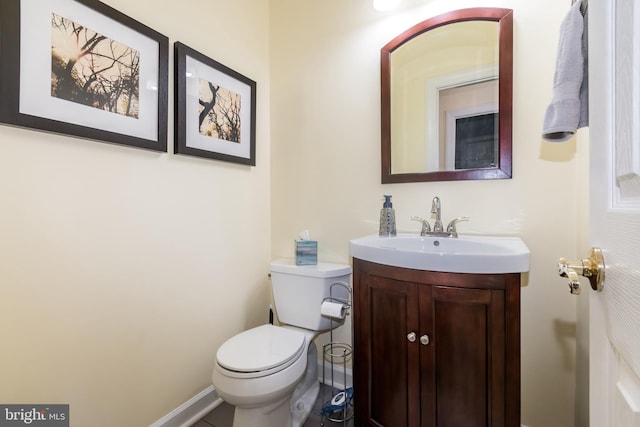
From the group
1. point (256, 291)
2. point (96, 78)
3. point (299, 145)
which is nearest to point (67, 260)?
point (96, 78)

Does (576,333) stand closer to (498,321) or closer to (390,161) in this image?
(498,321)

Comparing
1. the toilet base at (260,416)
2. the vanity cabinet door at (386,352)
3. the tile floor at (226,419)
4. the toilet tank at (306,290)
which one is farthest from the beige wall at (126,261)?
the vanity cabinet door at (386,352)

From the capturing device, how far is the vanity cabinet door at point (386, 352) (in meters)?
1.05

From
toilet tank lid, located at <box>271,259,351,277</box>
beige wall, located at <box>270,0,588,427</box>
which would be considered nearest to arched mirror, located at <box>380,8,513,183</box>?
beige wall, located at <box>270,0,588,427</box>

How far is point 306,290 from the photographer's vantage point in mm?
1582

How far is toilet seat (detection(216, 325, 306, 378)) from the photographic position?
44.9 inches

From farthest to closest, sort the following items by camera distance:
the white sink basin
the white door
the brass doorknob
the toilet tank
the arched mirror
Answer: the toilet tank → the arched mirror → the white sink basin → the brass doorknob → the white door

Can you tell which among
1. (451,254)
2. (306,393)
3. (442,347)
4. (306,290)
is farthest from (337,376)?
(451,254)

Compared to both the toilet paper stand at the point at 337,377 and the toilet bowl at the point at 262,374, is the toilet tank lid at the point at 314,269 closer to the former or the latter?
the toilet paper stand at the point at 337,377

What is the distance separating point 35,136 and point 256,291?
1.31 meters

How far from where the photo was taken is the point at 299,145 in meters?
1.90

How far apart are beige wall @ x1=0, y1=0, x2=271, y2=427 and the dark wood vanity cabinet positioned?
92 cm

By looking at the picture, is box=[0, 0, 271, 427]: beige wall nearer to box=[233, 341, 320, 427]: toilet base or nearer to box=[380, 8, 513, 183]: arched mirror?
box=[233, 341, 320, 427]: toilet base

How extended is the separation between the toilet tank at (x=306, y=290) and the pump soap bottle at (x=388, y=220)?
1.08 ft
